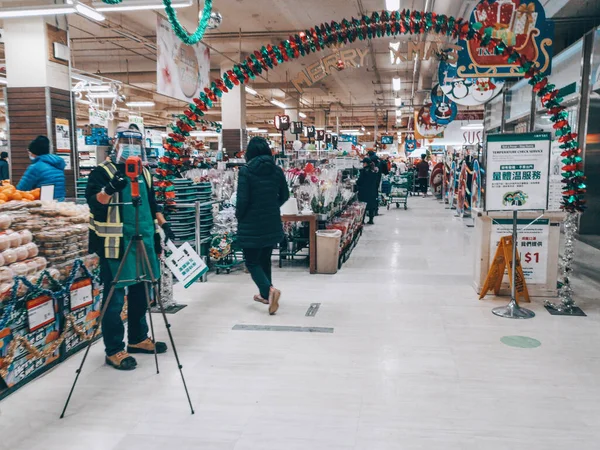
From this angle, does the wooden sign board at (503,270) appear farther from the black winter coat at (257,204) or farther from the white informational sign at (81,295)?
the white informational sign at (81,295)

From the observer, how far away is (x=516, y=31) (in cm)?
624

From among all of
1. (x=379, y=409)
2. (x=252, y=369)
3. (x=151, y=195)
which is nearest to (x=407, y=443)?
(x=379, y=409)

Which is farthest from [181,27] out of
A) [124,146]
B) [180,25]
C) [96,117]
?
[96,117]

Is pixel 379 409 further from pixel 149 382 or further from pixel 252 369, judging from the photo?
pixel 149 382

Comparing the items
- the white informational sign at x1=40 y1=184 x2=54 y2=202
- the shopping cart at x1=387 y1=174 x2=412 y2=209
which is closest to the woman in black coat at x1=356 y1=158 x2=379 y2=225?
the shopping cart at x1=387 y1=174 x2=412 y2=209

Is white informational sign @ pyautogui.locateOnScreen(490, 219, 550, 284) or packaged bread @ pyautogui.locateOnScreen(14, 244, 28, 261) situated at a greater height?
packaged bread @ pyautogui.locateOnScreen(14, 244, 28, 261)

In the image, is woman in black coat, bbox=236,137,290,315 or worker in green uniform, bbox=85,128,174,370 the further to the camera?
woman in black coat, bbox=236,137,290,315

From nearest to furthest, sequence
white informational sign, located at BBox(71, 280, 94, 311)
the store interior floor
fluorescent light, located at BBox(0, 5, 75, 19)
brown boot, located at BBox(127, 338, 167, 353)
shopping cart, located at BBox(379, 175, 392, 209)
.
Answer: the store interior floor
white informational sign, located at BBox(71, 280, 94, 311)
brown boot, located at BBox(127, 338, 167, 353)
fluorescent light, located at BBox(0, 5, 75, 19)
shopping cart, located at BBox(379, 175, 392, 209)

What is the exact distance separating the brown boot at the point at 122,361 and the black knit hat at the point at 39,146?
9.88ft

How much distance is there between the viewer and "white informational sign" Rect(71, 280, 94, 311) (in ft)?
11.5

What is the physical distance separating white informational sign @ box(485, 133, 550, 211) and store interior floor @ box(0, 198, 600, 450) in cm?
102

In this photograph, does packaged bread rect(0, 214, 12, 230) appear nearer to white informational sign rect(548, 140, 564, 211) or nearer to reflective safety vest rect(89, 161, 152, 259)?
reflective safety vest rect(89, 161, 152, 259)

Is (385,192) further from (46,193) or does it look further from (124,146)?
(124,146)

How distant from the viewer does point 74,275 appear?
11.6ft
